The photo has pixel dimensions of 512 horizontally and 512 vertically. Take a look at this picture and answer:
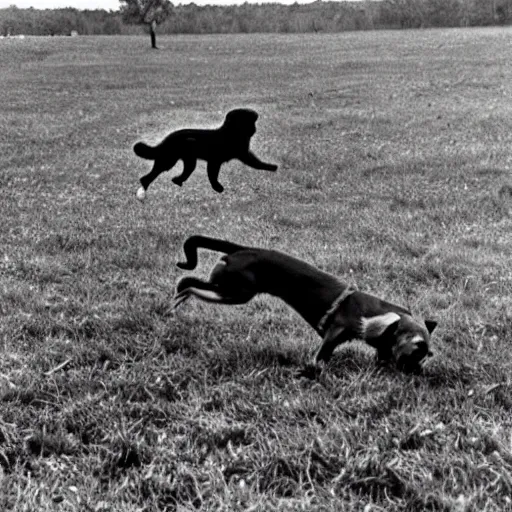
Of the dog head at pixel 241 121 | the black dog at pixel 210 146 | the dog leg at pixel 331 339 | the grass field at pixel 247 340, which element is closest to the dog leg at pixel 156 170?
the black dog at pixel 210 146

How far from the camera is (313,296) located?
3602 millimetres

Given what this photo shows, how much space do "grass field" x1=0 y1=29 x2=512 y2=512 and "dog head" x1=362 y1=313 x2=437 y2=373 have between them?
0.71 ft

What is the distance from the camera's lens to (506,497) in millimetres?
2904

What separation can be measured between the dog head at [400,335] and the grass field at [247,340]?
22 cm

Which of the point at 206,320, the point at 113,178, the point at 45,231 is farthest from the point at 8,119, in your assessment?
the point at 206,320

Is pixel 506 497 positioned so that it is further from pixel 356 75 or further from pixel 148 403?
pixel 356 75

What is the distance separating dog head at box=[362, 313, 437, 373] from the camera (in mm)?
3502

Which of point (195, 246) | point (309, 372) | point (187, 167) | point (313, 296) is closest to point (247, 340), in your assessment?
point (309, 372)

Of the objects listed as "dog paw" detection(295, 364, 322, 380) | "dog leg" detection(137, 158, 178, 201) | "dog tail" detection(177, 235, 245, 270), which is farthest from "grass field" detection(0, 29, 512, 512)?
"dog tail" detection(177, 235, 245, 270)

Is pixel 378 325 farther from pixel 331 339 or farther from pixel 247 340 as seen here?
pixel 247 340

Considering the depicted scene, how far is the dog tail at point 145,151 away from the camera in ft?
8.10

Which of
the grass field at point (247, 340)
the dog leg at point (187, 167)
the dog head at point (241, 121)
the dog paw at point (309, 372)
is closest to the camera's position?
the dog head at point (241, 121)

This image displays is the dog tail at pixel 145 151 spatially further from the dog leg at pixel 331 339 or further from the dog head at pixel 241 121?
the dog leg at pixel 331 339

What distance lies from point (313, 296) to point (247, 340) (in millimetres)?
831
